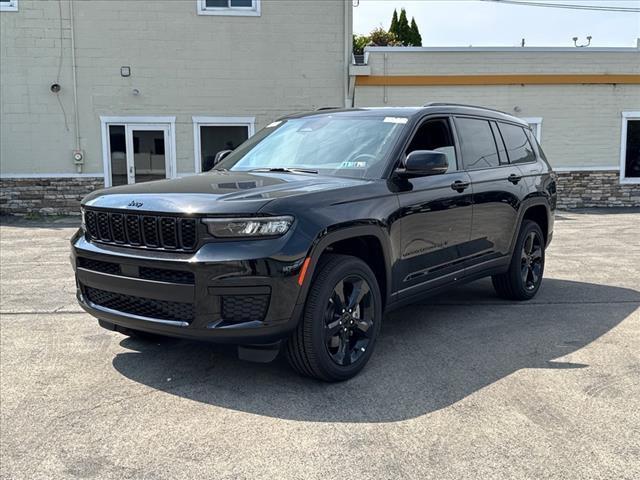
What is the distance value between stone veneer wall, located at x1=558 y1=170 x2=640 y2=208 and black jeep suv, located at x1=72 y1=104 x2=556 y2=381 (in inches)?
473

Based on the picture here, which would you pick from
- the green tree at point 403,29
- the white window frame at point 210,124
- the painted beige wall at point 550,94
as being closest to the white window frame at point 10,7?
the white window frame at point 210,124

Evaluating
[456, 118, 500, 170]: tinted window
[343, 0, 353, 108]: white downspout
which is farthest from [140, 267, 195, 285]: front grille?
[343, 0, 353, 108]: white downspout

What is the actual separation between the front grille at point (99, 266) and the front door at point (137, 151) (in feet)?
37.4

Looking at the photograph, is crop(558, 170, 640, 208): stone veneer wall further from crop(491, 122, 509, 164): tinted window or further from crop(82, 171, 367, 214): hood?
crop(82, 171, 367, 214): hood

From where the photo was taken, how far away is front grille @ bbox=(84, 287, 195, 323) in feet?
11.8

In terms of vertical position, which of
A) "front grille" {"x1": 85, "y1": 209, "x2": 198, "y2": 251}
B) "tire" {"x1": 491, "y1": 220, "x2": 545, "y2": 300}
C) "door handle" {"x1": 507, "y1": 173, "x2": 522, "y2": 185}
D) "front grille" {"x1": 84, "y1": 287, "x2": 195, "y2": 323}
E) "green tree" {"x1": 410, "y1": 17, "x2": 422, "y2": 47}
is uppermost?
"green tree" {"x1": 410, "y1": 17, "x2": 422, "y2": 47}

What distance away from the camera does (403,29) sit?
118 feet

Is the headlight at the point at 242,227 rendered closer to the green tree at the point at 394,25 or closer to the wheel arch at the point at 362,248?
the wheel arch at the point at 362,248

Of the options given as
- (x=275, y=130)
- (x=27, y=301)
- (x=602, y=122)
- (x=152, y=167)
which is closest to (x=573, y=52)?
(x=602, y=122)

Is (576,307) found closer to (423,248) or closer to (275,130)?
(423,248)

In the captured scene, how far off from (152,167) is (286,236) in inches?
490

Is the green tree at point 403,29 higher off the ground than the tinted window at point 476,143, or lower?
higher

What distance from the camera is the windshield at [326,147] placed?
179 inches

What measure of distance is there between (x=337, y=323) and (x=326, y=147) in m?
1.57
